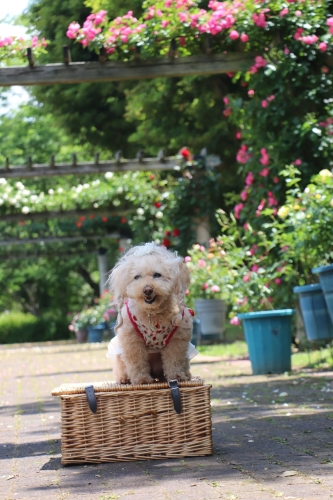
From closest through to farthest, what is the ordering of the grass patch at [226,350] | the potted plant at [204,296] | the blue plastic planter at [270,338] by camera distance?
→ the blue plastic planter at [270,338] → the grass patch at [226,350] → the potted plant at [204,296]

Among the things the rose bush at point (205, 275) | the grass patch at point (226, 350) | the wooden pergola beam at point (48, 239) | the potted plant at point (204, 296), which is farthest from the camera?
the wooden pergola beam at point (48, 239)

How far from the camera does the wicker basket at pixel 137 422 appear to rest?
507cm

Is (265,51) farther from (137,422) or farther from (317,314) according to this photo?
(137,422)

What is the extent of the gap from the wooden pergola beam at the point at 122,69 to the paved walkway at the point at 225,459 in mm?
4063

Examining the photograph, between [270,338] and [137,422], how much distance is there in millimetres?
4718

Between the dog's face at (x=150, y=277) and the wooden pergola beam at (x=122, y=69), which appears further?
the wooden pergola beam at (x=122, y=69)

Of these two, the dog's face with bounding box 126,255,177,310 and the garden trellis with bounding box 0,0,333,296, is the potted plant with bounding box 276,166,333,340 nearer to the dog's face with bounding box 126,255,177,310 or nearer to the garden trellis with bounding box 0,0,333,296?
the garden trellis with bounding box 0,0,333,296

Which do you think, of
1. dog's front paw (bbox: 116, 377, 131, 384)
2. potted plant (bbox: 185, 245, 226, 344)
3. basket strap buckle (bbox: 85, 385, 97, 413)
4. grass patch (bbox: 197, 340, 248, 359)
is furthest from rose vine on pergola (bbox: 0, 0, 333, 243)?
basket strap buckle (bbox: 85, 385, 97, 413)

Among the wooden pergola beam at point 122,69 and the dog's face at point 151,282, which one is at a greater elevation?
the wooden pergola beam at point 122,69

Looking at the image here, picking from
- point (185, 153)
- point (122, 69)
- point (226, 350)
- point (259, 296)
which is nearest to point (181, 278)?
point (259, 296)

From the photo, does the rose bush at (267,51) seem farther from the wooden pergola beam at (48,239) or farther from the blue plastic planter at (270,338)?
the wooden pergola beam at (48,239)

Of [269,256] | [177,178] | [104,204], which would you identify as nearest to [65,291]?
[104,204]

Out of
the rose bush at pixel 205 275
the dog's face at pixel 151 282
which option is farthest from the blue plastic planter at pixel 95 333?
the dog's face at pixel 151 282

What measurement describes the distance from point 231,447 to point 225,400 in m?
2.51
